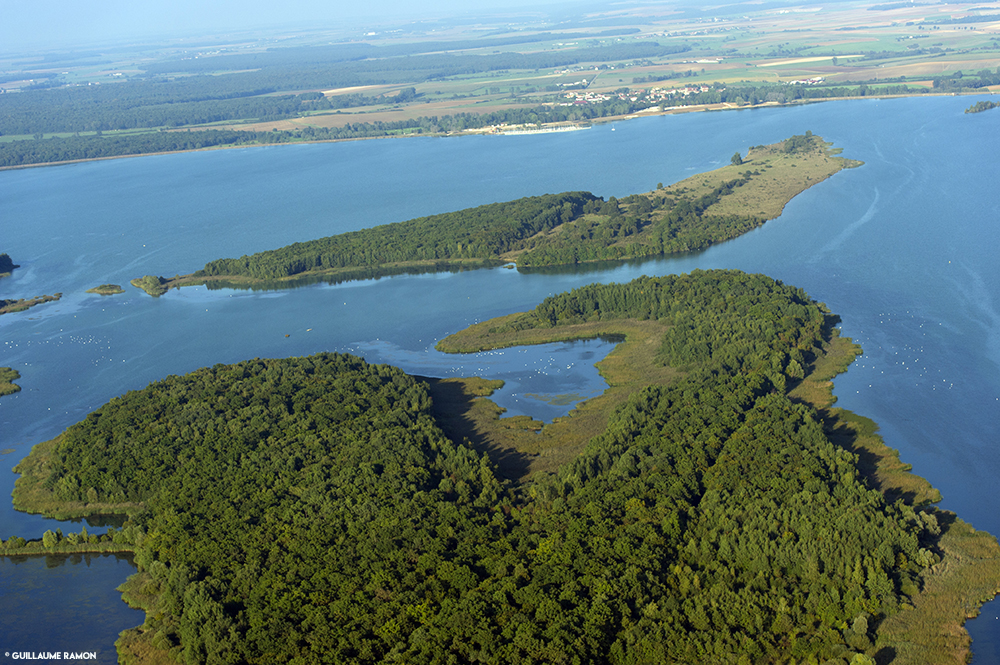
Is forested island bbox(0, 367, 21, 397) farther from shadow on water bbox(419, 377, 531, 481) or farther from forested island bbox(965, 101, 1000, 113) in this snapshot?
forested island bbox(965, 101, 1000, 113)

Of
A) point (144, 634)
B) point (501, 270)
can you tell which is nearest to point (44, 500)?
point (144, 634)

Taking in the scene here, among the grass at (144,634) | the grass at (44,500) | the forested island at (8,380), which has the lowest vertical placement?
the grass at (144,634)

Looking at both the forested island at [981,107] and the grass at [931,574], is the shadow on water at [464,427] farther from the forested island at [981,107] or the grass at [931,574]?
the forested island at [981,107]

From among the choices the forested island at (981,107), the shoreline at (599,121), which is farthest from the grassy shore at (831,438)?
the shoreline at (599,121)

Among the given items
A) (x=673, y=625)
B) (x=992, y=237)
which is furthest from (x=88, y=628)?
(x=992, y=237)

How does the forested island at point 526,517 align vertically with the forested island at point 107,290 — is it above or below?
below
